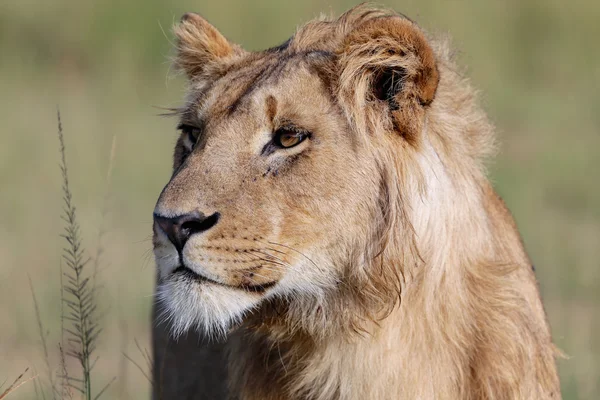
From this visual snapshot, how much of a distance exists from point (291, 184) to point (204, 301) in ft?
1.49

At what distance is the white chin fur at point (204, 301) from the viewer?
3.12 metres

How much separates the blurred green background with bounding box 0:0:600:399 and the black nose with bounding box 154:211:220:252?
277 centimetres

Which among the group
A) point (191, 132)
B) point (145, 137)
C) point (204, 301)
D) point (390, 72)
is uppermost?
point (390, 72)

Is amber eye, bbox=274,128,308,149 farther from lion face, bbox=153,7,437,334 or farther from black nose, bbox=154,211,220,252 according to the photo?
black nose, bbox=154,211,220,252

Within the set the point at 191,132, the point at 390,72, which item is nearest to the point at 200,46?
the point at 191,132

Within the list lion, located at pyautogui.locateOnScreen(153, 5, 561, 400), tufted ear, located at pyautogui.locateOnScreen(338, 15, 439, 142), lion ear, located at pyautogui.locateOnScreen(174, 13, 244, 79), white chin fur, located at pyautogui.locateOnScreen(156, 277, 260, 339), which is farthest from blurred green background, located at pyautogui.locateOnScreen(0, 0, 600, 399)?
tufted ear, located at pyautogui.locateOnScreen(338, 15, 439, 142)

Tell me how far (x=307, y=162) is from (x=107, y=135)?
8073 millimetres

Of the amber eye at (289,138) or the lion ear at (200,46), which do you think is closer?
the amber eye at (289,138)

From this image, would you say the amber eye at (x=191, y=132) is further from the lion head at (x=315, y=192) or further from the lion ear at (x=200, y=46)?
the lion ear at (x=200, y=46)

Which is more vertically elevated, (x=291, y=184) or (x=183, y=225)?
(x=291, y=184)

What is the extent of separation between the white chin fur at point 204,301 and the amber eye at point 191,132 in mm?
648

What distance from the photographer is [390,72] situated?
10.8 ft

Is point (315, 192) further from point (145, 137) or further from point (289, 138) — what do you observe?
point (145, 137)

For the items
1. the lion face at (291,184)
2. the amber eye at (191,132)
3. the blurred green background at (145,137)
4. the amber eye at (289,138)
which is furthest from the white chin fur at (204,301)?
the blurred green background at (145,137)
